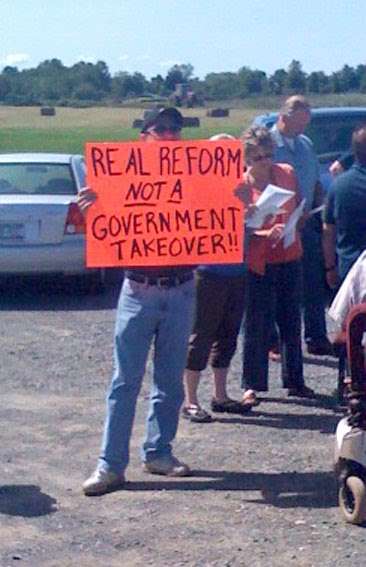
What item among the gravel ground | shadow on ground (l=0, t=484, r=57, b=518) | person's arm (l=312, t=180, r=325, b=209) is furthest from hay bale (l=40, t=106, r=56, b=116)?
shadow on ground (l=0, t=484, r=57, b=518)

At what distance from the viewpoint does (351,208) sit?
8453 mm

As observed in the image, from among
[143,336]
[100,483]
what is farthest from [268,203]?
[100,483]

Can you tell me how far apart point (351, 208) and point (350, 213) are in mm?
32

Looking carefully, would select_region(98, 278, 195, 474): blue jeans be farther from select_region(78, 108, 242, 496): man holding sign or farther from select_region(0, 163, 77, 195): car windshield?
select_region(0, 163, 77, 195): car windshield

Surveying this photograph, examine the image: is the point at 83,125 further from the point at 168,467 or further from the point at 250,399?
the point at 168,467

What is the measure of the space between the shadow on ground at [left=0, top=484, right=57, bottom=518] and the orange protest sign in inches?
45.4

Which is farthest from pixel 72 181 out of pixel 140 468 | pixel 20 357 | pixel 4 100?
pixel 4 100

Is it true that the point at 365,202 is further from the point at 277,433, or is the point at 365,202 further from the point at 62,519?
the point at 62,519

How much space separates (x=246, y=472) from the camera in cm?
762

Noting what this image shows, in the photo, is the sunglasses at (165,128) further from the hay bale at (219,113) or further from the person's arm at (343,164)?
the hay bale at (219,113)

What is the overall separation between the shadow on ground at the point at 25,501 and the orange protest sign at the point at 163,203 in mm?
1154

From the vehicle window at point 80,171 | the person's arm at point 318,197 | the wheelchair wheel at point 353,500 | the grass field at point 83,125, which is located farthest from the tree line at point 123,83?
the wheelchair wheel at point 353,500

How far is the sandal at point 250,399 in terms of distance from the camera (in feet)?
29.3

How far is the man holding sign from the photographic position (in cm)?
725
